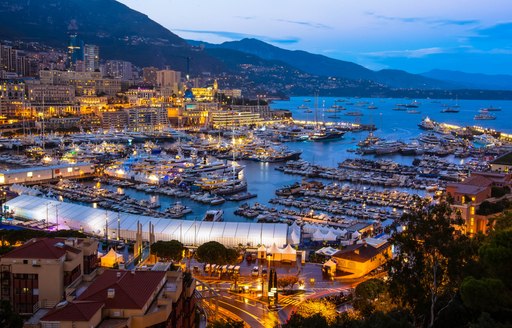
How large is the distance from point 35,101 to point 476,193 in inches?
1857

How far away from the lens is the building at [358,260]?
1056 cm

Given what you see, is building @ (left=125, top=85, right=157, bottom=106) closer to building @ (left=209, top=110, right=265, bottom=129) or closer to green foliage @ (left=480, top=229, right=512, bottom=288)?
building @ (left=209, top=110, right=265, bottom=129)

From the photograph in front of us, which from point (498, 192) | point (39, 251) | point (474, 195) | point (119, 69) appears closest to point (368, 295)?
point (39, 251)

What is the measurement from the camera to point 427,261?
639 centimetres

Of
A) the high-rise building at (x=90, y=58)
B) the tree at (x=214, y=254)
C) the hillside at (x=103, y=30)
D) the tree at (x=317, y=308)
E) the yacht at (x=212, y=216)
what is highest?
the hillside at (x=103, y=30)

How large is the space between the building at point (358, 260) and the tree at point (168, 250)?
3.26 metres

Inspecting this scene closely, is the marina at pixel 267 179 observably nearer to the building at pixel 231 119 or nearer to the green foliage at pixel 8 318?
the green foliage at pixel 8 318

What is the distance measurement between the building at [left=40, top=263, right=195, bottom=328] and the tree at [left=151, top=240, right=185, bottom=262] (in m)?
3.79

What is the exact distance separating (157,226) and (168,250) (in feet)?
9.63

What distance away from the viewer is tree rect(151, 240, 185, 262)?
10.6 m

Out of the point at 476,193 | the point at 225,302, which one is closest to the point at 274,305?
the point at 225,302

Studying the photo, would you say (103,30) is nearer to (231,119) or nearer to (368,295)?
(231,119)

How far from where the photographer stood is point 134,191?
22.6m

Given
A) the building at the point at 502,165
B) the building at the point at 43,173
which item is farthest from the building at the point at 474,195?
the building at the point at 43,173
